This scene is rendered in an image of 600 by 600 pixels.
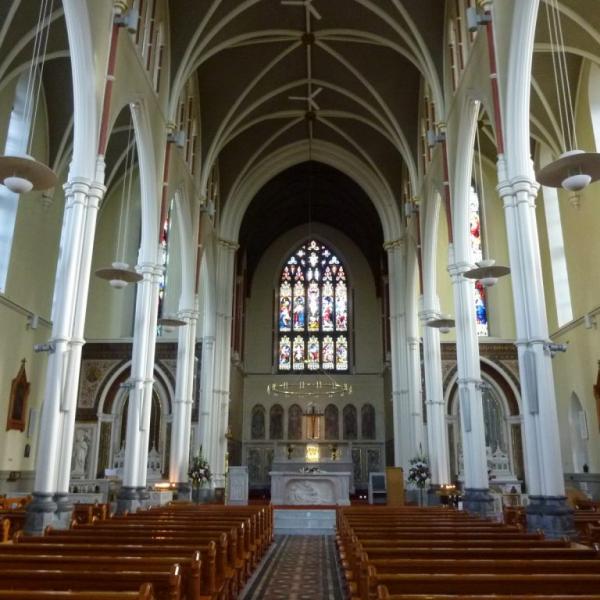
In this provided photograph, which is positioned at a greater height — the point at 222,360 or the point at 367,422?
the point at 222,360

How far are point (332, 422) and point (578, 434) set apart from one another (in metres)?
13.9

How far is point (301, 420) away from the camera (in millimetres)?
30391

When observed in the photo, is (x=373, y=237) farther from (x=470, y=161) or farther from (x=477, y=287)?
(x=470, y=161)

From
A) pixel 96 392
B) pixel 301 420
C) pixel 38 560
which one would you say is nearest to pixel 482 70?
pixel 38 560

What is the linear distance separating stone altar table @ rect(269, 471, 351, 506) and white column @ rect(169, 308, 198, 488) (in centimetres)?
315

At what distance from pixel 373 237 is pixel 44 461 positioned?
23349mm

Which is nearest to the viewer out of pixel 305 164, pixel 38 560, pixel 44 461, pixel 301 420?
pixel 38 560

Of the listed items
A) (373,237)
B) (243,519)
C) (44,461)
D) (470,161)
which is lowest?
(243,519)

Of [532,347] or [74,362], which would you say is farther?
[74,362]

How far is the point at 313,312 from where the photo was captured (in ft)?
106

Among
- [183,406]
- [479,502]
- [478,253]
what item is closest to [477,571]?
[479,502]

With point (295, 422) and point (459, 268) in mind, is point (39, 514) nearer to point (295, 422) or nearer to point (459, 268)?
point (459, 268)

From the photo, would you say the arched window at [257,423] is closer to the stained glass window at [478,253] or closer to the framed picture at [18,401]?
the stained glass window at [478,253]

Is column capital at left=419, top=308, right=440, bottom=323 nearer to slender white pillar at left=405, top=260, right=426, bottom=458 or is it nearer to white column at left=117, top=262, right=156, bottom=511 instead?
slender white pillar at left=405, top=260, right=426, bottom=458
